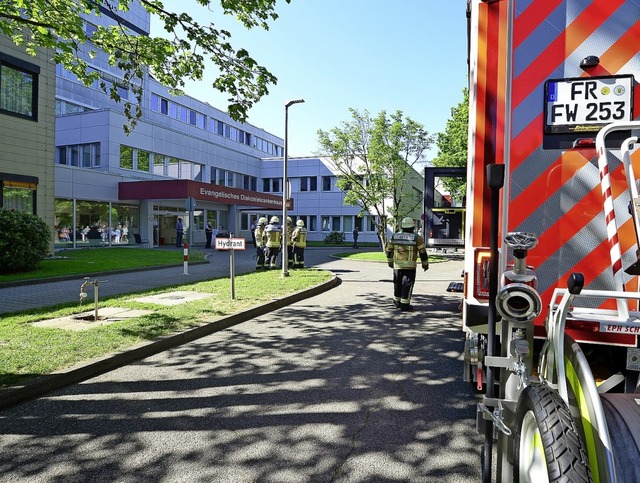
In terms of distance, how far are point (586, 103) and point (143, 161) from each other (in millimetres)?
32112

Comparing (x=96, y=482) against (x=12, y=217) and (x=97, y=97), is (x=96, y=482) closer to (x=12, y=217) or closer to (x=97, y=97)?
(x=12, y=217)

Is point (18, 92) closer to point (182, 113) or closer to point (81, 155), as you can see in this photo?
Result: point (81, 155)

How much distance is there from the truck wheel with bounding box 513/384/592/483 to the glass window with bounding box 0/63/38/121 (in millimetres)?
18786

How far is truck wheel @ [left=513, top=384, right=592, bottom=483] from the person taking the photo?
1364mm

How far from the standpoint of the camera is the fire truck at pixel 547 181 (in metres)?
2.11

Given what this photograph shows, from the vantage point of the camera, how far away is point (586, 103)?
2760mm

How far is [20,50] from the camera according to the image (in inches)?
632

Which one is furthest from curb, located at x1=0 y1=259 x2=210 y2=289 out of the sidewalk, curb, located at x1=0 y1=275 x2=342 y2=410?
curb, located at x1=0 y1=275 x2=342 y2=410

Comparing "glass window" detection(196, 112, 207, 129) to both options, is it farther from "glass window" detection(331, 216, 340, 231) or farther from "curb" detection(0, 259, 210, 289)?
"curb" detection(0, 259, 210, 289)

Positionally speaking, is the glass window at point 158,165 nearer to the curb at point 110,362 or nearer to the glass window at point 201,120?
the glass window at point 201,120

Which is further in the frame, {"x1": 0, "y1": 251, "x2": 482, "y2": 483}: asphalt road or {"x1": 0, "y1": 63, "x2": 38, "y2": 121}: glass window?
{"x1": 0, "y1": 63, "x2": 38, "y2": 121}: glass window

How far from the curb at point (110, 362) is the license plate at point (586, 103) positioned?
481 cm

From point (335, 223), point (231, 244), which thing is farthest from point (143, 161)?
point (231, 244)

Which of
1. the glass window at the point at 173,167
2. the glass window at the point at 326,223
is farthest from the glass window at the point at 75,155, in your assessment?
the glass window at the point at 326,223
